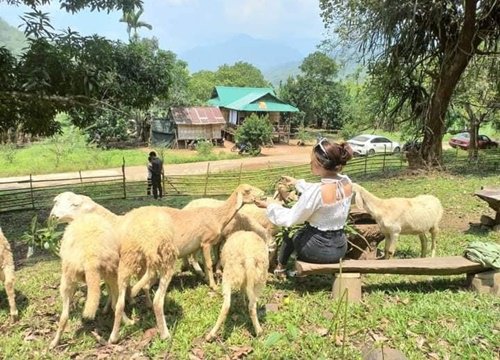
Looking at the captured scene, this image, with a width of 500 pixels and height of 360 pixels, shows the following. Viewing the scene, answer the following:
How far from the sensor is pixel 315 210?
462 centimetres

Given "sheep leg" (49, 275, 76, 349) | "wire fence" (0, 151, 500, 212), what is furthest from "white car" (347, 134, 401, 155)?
"sheep leg" (49, 275, 76, 349)

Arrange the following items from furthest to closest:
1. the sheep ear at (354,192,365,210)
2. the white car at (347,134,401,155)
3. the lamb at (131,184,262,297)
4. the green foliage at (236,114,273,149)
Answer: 1. the green foliage at (236,114,273,149)
2. the white car at (347,134,401,155)
3. the sheep ear at (354,192,365,210)
4. the lamb at (131,184,262,297)

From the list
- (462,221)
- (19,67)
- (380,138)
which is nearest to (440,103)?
(462,221)

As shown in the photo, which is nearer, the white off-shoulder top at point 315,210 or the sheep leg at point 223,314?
the sheep leg at point 223,314

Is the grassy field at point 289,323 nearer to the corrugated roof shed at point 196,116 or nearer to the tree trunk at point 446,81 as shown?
the tree trunk at point 446,81

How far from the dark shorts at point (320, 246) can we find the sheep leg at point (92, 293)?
7.28 feet

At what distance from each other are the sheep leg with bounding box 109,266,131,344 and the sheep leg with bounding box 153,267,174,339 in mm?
306

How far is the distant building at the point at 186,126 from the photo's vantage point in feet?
120

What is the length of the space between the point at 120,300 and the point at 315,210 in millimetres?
2174

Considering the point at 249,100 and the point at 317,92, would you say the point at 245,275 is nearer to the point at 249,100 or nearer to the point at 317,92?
the point at 249,100

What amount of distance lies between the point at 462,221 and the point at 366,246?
14.8 feet

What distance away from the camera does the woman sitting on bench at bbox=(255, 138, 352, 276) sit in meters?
4.55

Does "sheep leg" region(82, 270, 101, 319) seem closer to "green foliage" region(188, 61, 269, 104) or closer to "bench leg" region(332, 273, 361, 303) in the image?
"bench leg" region(332, 273, 361, 303)

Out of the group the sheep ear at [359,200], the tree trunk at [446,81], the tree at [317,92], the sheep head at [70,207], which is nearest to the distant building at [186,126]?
the tree at [317,92]
